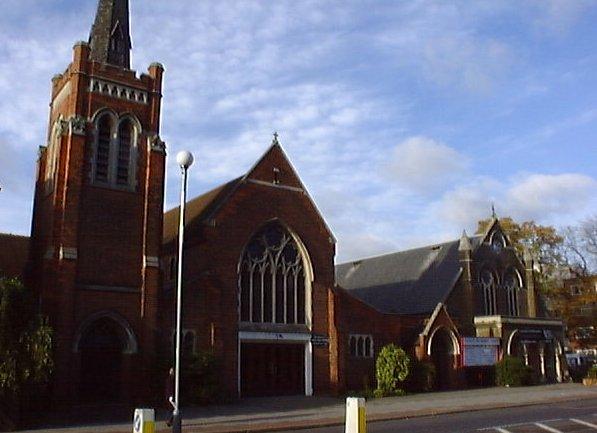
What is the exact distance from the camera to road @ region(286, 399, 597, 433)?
1719cm

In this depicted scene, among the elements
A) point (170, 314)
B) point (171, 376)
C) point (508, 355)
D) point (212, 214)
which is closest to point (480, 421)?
point (171, 376)

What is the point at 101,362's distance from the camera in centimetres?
2406

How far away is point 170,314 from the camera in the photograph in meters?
26.4

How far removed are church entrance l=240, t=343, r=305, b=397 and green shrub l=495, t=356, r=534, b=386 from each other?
Result: 1295cm

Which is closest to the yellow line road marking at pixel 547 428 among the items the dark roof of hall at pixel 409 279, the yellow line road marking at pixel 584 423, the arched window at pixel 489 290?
the yellow line road marking at pixel 584 423

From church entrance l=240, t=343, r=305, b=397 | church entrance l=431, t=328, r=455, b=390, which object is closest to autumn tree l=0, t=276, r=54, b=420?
church entrance l=240, t=343, r=305, b=397

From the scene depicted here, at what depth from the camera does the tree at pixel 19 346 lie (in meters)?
18.5

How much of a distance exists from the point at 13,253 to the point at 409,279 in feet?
78.9

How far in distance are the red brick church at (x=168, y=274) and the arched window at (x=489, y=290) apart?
15.0 inches

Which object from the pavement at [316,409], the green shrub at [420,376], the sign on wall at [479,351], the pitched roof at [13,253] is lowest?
the pavement at [316,409]

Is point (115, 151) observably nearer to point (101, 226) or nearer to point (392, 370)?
point (101, 226)

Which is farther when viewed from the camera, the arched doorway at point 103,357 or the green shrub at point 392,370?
the green shrub at point 392,370

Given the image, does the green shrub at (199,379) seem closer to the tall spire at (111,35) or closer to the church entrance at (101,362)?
the church entrance at (101,362)

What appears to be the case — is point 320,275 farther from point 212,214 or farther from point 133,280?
point 133,280
